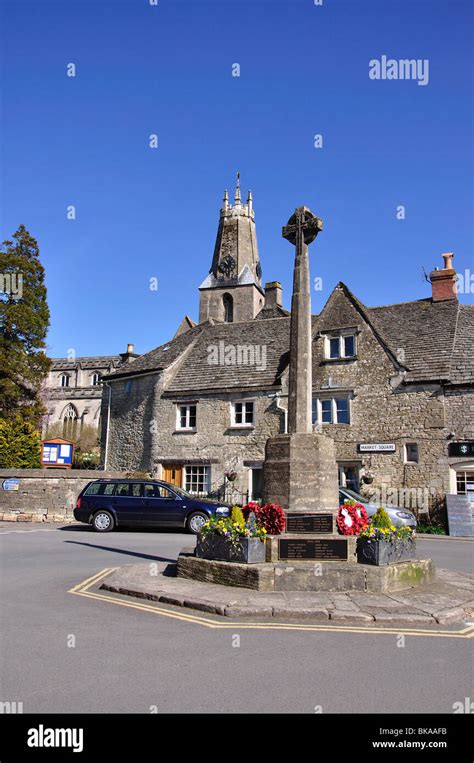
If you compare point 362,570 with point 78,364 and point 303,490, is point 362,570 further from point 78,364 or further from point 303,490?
point 78,364

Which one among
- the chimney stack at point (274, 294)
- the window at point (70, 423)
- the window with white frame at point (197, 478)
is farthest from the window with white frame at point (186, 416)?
the window at point (70, 423)

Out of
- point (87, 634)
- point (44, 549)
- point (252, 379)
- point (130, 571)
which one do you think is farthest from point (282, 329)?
point (87, 634)

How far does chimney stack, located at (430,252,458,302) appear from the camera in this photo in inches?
1073

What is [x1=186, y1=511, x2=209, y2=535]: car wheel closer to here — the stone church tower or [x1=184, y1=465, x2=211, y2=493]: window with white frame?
[x1=184, y1=465, x2=211, y2=493]: window with white frame

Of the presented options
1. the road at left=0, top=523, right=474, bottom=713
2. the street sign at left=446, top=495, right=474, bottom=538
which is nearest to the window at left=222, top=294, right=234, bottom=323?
the street sign at left=446, top=495, right=474, bottom=538

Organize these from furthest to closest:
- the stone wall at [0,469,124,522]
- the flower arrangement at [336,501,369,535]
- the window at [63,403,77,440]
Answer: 1. the window at [63,403,77,440]
2. the stone wall at [0,469,124,522]
3. the flower arrangement at [336,501,369,535]

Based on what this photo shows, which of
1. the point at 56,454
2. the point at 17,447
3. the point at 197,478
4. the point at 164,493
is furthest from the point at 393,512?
the point at 17,447

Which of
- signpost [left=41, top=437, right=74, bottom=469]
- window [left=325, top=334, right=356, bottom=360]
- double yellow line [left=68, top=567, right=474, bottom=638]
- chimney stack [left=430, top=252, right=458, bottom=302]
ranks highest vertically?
chimney stack [left=430, top=252, right=458, bottom=302]

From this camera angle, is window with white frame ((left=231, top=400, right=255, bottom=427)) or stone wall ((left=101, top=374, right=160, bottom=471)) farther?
stone wall ((left=101, top=374, right=160, bottom=471))

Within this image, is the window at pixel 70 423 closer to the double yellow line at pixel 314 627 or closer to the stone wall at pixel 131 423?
the stone wall at pixel 131 423

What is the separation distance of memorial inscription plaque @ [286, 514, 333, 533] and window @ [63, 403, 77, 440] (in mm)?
54493

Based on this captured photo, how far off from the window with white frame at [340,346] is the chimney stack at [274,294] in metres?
23.9

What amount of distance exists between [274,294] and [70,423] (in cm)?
3043

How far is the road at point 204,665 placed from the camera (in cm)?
450
